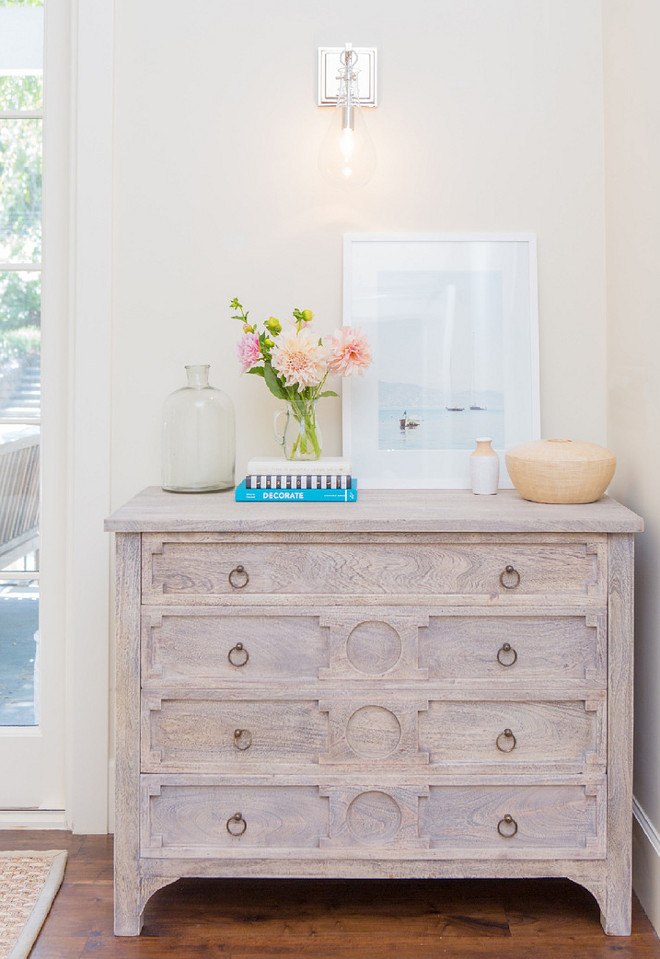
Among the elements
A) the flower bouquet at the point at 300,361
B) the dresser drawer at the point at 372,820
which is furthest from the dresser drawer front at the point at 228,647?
the flower bouquet at the point at 300,361

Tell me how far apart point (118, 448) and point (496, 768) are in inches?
46.9

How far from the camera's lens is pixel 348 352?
1.93 meters

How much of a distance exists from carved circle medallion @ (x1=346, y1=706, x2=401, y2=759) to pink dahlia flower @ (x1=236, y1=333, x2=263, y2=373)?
0.81 m

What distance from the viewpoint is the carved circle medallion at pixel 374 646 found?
5.61 ft

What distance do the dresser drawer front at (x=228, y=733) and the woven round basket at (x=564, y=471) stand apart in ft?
2.20

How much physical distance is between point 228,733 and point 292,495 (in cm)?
52

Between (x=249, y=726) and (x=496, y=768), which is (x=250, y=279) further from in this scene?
(x=496, y=768)

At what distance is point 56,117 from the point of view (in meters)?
2.17

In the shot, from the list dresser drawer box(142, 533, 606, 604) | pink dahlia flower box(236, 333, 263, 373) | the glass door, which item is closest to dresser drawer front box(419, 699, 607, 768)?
dresser drawer box(142, 533, 606, 604)

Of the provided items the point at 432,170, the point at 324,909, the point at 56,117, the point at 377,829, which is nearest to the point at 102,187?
the point at 56,117

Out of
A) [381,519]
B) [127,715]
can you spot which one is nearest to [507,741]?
[381,519]

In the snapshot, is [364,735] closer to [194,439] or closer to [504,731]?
[504,731]

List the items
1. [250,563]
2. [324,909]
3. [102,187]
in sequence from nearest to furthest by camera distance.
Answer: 1. [250,563]
2. [324,909]
3. [102,187]

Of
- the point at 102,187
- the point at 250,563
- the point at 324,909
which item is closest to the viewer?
the point at 250,563
